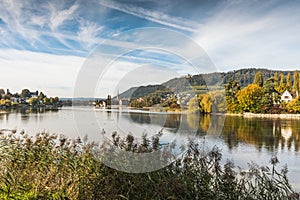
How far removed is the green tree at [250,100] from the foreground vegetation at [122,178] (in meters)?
29.5

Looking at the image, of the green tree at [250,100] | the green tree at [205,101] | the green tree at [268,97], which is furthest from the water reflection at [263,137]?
the green tree at [268,97]

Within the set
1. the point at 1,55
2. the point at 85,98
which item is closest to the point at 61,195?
the point at 85,98

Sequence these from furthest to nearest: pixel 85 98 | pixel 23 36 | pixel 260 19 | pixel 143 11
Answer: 1. pixel 260 19
2. pixel 23 36
3. pixel 143 11
4. pixel 85 98

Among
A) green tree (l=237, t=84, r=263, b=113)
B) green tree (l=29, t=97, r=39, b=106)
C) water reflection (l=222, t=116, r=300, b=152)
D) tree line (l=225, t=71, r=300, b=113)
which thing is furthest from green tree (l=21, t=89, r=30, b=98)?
green tree (l=237, t=84, r=263, b=113)

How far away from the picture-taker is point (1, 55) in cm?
802

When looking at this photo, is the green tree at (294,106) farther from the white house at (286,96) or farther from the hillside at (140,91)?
the hillside at (140,91)

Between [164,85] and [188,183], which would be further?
[164,85]

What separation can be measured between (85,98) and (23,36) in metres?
4.41

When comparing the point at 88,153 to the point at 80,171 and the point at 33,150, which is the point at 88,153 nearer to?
the point at 80,171

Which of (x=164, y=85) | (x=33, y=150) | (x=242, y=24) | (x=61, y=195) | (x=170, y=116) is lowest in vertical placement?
(x=61, y=195)

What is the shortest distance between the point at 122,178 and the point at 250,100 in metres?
30.6

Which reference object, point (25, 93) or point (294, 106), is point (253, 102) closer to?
point (294, 106)

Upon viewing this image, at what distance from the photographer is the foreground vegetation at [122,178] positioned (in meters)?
2.56

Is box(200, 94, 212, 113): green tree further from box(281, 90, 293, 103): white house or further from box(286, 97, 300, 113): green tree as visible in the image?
box(281, 90, 293, 103): white house
